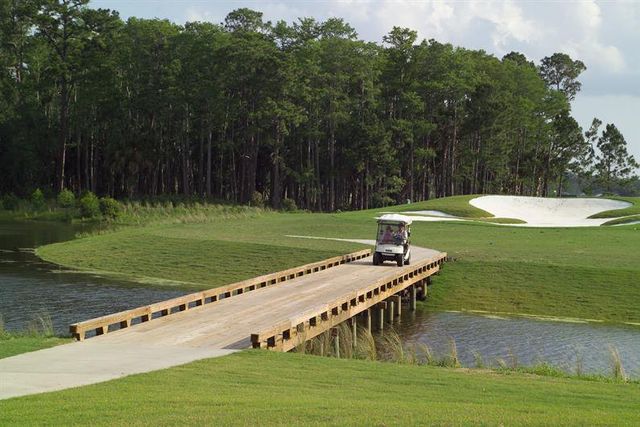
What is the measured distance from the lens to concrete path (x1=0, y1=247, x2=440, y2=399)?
10617mm

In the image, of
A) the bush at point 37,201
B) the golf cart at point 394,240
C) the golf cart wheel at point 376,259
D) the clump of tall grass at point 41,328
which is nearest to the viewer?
the clump of tall grass at point 41,328

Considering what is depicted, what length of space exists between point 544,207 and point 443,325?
45296 millimetres

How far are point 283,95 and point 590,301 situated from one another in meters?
55.9

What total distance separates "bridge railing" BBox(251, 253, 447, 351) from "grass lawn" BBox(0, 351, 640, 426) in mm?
1477

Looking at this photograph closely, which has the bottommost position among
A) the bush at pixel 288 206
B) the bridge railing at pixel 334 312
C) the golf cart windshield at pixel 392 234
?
the bridge railing at pixel 334 312

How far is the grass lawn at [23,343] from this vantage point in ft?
41.5

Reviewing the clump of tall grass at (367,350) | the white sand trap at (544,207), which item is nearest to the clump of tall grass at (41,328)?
the clump of tall grass at (367,350)

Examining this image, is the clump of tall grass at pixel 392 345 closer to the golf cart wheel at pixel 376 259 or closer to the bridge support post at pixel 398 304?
the bridge support post at pixel 398 304

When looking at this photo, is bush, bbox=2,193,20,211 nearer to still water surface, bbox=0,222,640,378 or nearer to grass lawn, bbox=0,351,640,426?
still water surface, bbox=0,222,640,378

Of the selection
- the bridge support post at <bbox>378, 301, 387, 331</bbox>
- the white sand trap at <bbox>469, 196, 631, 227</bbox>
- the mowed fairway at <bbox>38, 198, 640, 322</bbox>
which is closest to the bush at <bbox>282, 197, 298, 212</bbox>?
the white sand trap at <bbox>469, 196, 631, 227</bbox>

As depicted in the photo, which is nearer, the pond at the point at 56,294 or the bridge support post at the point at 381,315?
the pond at the point at 56,294

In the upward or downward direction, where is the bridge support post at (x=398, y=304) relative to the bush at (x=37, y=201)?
downward

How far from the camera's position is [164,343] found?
46.0 ft

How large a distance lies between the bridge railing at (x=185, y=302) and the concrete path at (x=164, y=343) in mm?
278
